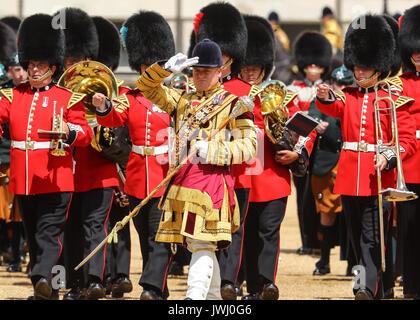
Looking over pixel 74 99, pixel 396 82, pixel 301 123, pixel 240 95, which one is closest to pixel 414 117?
pixel 396 82

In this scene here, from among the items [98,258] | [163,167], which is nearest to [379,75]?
[163,167]

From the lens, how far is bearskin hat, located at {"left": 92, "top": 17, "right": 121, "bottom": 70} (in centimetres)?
984

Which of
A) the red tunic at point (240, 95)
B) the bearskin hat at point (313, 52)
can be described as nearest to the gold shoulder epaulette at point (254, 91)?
the red tunic at point (240, 95)

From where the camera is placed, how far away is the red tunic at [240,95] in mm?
8180

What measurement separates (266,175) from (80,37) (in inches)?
75.4

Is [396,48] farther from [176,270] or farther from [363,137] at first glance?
[176,270]

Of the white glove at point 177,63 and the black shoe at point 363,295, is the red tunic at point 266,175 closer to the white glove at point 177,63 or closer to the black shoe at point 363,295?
the black shoe at point 363,295

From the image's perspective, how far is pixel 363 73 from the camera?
858 cm

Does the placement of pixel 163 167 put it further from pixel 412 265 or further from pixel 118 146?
pixel 412 265

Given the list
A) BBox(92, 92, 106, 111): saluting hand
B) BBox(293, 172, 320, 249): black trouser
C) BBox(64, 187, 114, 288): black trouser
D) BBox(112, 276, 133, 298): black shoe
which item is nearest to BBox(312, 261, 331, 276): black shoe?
BBox(293, 172, 320, 249): black trouser

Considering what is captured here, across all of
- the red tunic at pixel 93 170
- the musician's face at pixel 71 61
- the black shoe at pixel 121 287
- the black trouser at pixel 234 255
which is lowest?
the black shoe at pixel 121 287

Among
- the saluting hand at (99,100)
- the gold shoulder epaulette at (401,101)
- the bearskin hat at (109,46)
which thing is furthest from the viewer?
the bearskin hat at (109,46)

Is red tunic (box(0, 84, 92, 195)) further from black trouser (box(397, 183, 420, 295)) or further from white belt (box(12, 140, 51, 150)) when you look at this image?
black trouser (box(397, 183, 420, 295))

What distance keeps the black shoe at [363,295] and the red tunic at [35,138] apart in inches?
73.3
